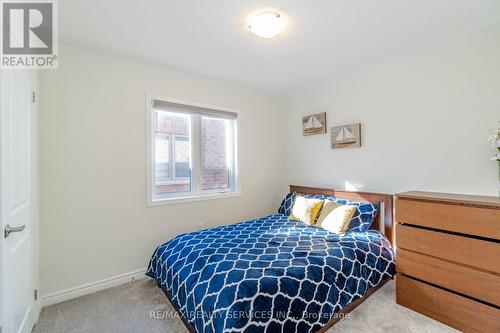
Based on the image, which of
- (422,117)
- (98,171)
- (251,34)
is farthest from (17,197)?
(422,117)

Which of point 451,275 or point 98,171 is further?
point 98,171

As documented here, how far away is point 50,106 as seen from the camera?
215 cm

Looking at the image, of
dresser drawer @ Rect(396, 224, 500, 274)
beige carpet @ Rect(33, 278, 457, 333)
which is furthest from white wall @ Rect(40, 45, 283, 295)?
dresser drawer @ Rect(396, 224, 500, 274)

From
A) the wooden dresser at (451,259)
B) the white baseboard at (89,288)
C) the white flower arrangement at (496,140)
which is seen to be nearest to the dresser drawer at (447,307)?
the wooden dresser at (451,259)

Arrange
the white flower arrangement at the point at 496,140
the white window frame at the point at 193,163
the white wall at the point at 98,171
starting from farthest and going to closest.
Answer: the white window frame at the point at 193,163 → the white wall at the point at 98,171 → the white flower arrangement at the point at 496,140

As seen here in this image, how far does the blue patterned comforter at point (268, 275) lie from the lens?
1443 mm

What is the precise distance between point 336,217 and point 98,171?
2.58 metres

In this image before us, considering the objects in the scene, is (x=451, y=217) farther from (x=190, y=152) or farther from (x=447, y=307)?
(x=190, y=152)

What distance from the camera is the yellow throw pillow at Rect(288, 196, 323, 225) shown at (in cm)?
285

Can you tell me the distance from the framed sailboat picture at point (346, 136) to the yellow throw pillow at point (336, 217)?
2.68ft

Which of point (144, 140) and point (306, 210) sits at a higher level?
point (144, 140)

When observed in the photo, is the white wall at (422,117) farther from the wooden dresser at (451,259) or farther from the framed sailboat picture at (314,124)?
the wooden dresser at (451,259)

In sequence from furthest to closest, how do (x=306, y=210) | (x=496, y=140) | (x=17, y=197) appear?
(x=306, y=210) < (x=496, y=140) < (x=17, y=197)

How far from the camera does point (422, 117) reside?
240cm
